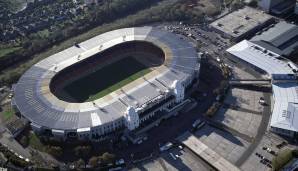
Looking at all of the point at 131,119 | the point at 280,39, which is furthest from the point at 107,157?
the point at 280,39

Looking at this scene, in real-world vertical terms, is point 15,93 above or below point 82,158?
above

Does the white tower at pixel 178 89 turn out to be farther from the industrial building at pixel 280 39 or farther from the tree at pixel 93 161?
the industrial building at pixel 280 39

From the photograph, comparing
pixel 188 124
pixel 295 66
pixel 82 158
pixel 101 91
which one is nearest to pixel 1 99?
pixel 101 91

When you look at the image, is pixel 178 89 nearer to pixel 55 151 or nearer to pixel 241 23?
pixel 55 151

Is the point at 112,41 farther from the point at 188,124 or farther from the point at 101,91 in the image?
the point at 188,124

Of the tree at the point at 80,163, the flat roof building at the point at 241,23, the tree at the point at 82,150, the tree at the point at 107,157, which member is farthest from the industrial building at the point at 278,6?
the tree at the point at 80,163

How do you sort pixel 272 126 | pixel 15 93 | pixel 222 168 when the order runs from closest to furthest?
1. pixel 222 168
2. pixel 272 126
3. pixel 15 93
